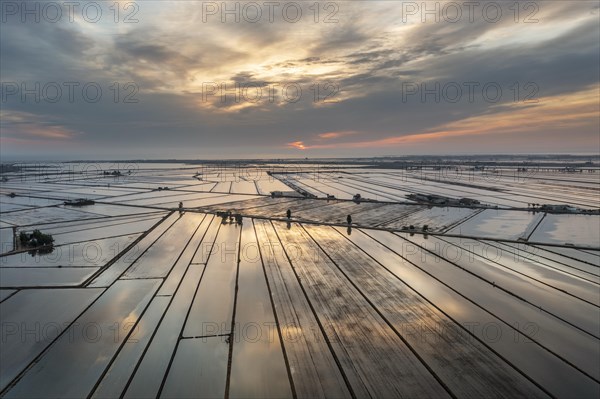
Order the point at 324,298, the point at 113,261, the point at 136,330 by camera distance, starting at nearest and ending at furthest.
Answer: the point at 136,330
the point at 324,298
the point at 113,261

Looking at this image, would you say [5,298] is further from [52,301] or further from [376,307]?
[376,307]

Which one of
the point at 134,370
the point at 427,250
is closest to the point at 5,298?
the point at 134,370

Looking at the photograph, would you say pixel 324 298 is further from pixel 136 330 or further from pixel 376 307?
pixel 136 330

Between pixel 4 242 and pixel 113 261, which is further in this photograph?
pixel 4 242

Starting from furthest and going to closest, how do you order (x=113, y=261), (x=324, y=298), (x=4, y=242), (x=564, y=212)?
(x=564, y=212)
(x=4, y=242)
(x=113, y=261)
(x=324, y=298)

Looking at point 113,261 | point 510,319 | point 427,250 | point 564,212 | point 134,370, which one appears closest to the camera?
point 134,370

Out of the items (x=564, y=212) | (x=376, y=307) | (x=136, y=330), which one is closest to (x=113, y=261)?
(x=136, y=330)
